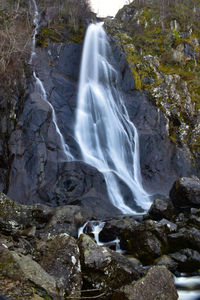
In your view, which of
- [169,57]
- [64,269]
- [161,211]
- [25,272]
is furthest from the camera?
[169,57]

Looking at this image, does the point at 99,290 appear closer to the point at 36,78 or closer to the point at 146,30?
the point at 36,78

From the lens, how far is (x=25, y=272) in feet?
12.0

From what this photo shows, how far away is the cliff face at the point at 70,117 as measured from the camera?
1302 centimetres

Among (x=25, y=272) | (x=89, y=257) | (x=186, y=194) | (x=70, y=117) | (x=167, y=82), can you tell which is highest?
(x=167, y=82)

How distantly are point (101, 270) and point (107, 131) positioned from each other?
43.2 feet

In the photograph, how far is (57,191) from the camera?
42.5ft

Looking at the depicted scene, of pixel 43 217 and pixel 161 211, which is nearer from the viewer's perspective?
pixel 43 217

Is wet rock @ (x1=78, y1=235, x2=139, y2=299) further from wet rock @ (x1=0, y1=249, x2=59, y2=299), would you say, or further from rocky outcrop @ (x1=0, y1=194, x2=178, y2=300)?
wet rock @ (x1=0, y1=249, x2=59, y2=299)

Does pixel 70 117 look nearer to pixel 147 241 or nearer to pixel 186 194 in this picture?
pixel 186 194

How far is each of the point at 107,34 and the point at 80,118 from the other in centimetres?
1171

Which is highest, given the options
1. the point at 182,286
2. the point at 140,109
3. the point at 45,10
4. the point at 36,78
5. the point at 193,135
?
the point at 45,10

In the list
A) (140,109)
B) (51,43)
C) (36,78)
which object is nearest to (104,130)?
(140,109)

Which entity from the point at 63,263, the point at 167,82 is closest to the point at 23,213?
the point at 63,263

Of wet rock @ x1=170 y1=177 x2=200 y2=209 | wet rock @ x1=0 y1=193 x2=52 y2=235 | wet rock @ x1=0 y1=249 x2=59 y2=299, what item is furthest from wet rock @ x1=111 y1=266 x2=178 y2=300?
wet rock @ x1=170 y1=177 x2=200 y2=209
